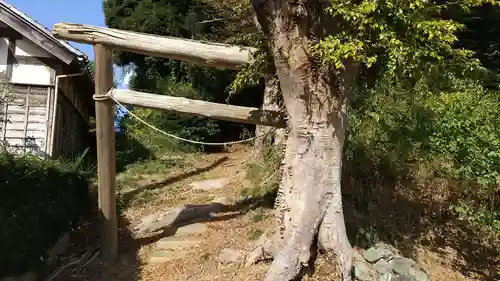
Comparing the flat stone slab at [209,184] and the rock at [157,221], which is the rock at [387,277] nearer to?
the rock at [157,221]

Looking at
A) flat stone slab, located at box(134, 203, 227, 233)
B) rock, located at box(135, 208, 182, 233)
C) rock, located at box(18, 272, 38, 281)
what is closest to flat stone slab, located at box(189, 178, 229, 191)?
flat stone slab, located at box(134, 203, 227, 233)

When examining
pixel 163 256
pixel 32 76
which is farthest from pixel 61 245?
pixel 32 76

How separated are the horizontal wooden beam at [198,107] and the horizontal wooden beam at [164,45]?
597 millimetres

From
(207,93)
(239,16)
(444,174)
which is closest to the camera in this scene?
(444,174)

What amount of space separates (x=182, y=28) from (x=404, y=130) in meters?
9.08

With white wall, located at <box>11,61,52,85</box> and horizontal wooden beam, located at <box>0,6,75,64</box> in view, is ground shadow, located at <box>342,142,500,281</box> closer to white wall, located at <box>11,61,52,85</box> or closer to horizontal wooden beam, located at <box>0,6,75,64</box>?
horizontal wooden beam, located at <box>0,6,75,64</box>

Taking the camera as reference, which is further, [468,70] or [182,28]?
[182,28]

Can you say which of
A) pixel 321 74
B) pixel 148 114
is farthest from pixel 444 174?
pixel 148 114

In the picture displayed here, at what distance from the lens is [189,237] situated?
8.36 meters

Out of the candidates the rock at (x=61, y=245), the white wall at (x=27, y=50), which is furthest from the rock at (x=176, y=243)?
the white wall at (x=27, y=50)

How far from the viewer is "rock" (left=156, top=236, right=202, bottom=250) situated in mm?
8141

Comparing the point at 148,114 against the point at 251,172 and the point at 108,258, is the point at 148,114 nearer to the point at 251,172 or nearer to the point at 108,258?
the point at 251,172

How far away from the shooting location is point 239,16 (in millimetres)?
11727

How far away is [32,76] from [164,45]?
4.97 meters
